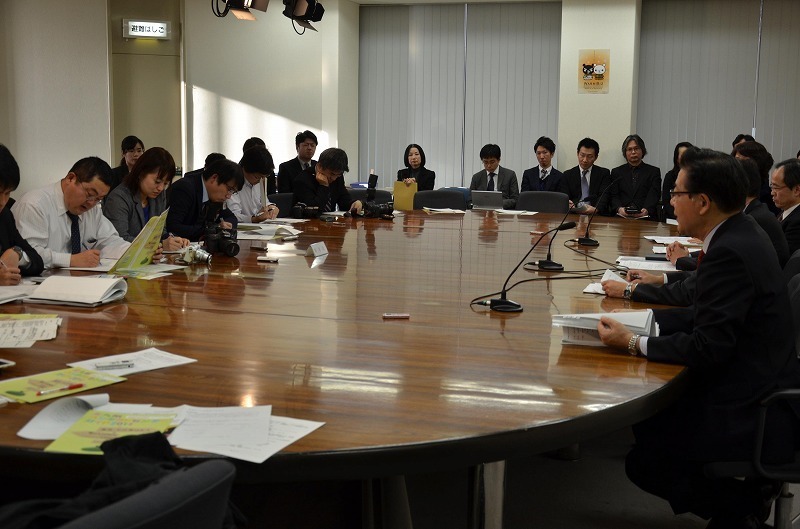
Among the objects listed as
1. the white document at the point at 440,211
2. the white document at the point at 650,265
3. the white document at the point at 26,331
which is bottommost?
the white document at the point at 26,331

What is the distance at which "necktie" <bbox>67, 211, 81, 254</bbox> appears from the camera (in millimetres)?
4277

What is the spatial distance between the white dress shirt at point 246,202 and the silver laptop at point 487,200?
2.57 meters

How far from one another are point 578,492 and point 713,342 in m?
1.30

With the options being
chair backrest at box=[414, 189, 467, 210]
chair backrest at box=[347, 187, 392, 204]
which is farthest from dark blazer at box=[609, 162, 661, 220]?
chair backrest at box=[347, 187, 392, 204]

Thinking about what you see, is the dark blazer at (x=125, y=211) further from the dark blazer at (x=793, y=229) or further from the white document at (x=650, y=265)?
the dark blazer at (x=793, y=229)

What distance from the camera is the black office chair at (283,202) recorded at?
7.24 m

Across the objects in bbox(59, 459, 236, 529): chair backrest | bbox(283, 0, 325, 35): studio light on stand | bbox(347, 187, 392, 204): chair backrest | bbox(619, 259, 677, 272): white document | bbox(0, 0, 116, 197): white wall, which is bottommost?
bbox(619, 259, 677, 272): white document

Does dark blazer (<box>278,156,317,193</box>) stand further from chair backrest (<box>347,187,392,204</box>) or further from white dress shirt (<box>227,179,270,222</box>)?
white dress shirt (<box>227,179,270,222</box>)

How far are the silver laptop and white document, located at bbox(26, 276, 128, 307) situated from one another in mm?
5603

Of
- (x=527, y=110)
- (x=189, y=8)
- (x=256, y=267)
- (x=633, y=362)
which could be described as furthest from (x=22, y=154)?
(x=633, y=362)

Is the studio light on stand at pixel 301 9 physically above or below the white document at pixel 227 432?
above

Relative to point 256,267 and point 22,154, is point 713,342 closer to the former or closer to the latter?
point 256,267

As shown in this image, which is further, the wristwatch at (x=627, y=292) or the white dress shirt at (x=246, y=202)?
the white dress shirt at (x=246, y=202)

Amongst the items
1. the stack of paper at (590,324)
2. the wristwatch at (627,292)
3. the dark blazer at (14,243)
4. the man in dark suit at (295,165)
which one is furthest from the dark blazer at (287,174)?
the stack of paper at (590,324)
